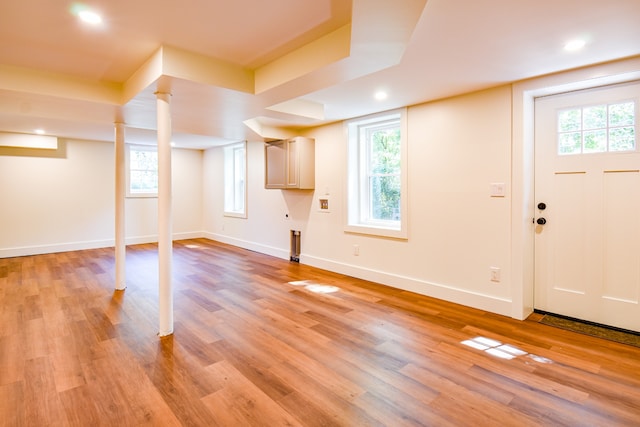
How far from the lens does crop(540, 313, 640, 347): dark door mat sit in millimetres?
2723

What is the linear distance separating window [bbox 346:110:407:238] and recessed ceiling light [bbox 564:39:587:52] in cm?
185

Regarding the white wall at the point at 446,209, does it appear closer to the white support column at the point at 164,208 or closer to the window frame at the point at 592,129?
the window frame at the point at 592,129

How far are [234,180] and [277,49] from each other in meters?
5.07

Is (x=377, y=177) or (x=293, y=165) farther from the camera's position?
(x=293, y=165)

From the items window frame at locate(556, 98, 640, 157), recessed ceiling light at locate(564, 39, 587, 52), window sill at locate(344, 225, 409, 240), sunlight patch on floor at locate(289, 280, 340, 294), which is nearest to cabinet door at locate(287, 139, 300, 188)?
window sill at locate(344, 225, 409, 240)

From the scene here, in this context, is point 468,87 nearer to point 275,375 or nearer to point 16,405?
point 275,375

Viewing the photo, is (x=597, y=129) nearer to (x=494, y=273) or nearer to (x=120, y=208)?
(x=494, y=273)

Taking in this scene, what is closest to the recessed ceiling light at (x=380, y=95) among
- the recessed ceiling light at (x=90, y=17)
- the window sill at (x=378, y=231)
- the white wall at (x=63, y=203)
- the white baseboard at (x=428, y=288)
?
the window sill at (x=378, y=231)

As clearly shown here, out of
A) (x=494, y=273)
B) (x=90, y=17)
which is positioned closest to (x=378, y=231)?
(x=494, y=273)

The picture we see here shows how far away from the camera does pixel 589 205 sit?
2990 millimetres

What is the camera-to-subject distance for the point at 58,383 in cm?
215

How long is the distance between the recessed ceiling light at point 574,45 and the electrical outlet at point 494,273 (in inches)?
76.1

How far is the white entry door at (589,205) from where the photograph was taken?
2799mm

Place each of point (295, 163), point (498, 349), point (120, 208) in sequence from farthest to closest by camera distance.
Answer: point (295, 163), point (120, 208), point (498, 349)
